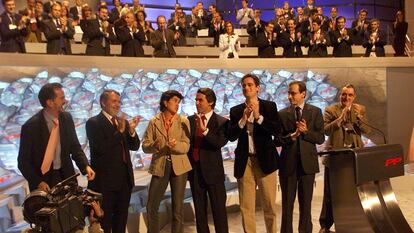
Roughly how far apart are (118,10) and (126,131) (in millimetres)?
5467

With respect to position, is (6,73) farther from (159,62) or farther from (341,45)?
(341,45)

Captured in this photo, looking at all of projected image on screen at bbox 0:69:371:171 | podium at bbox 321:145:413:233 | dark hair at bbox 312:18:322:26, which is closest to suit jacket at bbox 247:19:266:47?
dark hair at bbox 312:18:322:26

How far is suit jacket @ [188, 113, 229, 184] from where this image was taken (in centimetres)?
443

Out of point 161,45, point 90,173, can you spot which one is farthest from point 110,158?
point 161,45

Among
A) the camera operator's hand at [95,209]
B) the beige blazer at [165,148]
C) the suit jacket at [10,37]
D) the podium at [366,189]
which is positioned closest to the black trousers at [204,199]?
the beige blazer at [165,148]

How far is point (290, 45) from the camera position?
9.62 m

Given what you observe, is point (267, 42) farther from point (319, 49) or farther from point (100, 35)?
point (100, 35)

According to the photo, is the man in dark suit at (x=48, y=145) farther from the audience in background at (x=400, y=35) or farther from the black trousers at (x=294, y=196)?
the audience in background at (x=400, y=35)

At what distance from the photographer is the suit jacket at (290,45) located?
9.60 m

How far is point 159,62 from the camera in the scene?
7.53 metres

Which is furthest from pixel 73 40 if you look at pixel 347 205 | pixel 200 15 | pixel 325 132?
pixel 347 205

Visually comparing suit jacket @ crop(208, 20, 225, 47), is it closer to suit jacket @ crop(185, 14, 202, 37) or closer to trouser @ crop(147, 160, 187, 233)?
suit jacket @ crop(185, 14, 202, 37)

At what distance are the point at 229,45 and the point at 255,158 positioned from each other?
5.01 metres

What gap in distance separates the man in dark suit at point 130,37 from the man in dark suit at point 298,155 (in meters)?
4.07
